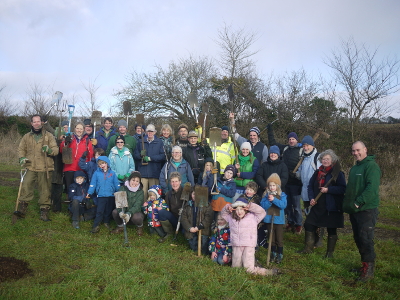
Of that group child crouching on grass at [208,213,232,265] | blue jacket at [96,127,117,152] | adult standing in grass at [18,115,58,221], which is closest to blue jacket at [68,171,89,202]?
adult standing in grass at [18,115,58,221]

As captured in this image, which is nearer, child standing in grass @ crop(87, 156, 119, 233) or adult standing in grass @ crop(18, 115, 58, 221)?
child standing in grass @ crop(87, 156, 119, 233)

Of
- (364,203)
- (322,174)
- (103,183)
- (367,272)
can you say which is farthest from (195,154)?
(367,272)

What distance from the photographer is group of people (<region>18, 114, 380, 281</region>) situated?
504 cm

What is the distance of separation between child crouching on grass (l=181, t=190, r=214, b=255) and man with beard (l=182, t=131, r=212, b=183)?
1003 mm

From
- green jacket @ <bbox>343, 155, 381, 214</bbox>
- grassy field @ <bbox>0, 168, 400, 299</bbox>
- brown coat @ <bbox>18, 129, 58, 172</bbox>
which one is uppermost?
brown coat @ <bbox>18, 129, 58, 172</bbox>

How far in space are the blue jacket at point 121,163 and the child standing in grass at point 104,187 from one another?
0.18m

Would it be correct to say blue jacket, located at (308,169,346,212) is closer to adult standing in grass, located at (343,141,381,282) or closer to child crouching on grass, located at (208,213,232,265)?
adult standing in grass, located at (343,141,381,282)

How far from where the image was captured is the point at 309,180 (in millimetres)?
6148

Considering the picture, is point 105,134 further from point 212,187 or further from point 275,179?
point 275,179

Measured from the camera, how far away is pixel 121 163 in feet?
23.7

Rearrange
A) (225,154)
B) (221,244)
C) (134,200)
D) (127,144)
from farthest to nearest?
(127,144)
(225,154)
(134,200)
(221,244)

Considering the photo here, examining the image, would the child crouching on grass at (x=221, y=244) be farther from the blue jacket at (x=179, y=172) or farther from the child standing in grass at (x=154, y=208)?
the blue jacket at (x=179, y=172)

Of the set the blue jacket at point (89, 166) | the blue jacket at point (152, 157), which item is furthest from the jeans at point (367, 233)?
the blue jacket at point (89, 166)

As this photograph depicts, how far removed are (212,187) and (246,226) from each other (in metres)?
1.27
